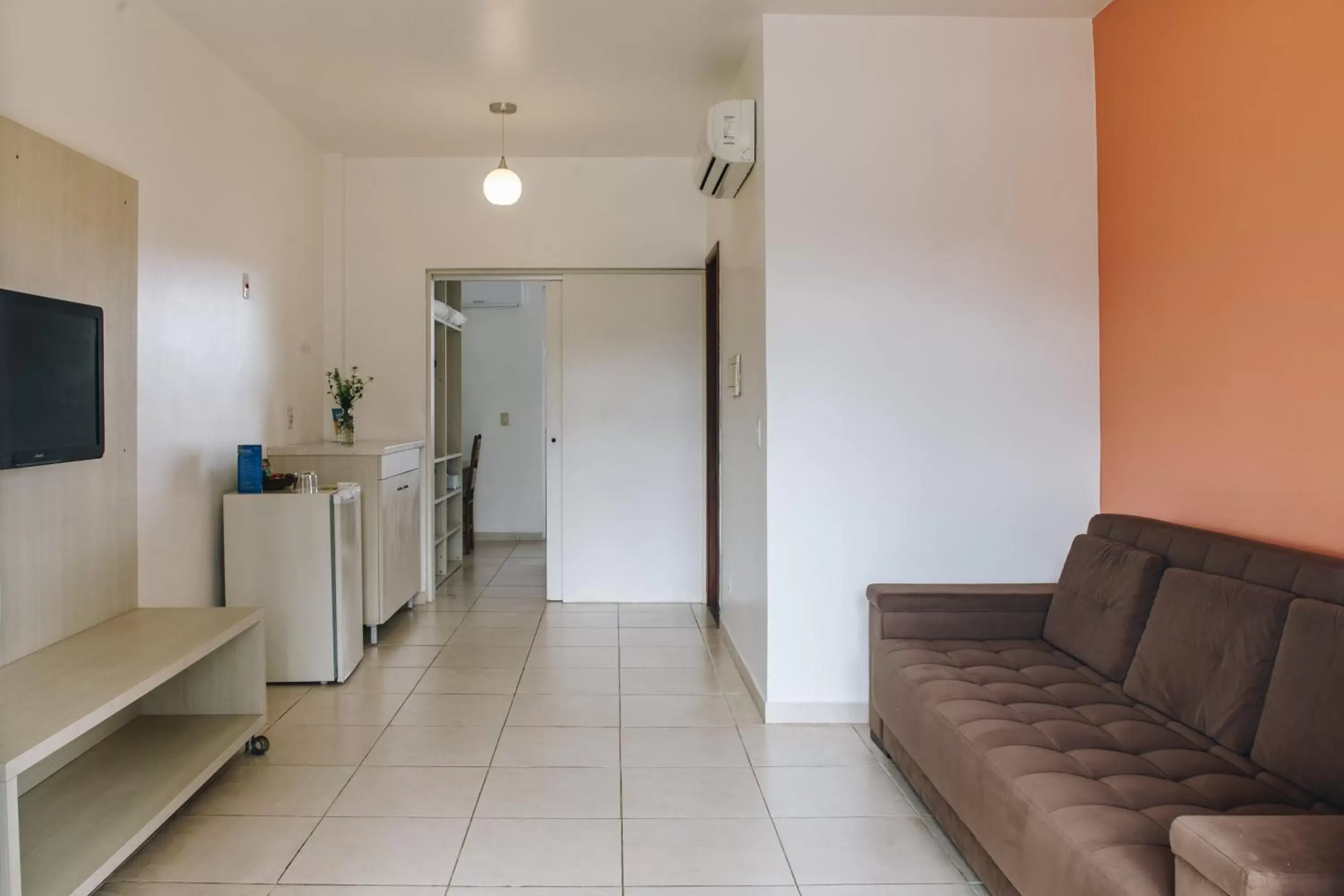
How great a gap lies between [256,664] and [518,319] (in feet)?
17.5

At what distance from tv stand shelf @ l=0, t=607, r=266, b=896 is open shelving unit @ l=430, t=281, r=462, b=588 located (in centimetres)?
258

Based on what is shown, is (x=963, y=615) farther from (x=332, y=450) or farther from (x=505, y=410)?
(x=505, y=410)

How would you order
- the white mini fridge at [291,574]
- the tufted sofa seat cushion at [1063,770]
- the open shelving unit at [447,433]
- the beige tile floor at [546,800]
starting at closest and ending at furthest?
1. the tufted sofa seat cushion at [1063,770]
2. the beige tile floor at [546,800]
3. the white mini fridge at [291,574]
4. the open shelving unit at [447,433]

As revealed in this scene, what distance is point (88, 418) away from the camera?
8.77ft

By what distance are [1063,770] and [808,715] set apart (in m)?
1.54

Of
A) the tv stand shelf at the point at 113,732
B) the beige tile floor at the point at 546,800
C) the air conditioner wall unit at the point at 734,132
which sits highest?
the air conditioner wall unit at the point at 734,132

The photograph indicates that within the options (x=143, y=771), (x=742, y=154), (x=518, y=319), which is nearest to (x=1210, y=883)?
(x=143, y=771)

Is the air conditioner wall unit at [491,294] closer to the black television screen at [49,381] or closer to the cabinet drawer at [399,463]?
the cabinet drawer at [399,463]

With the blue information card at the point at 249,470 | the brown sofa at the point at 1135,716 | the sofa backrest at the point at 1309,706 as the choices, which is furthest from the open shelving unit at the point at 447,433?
the sofa backrest at the point at 1309,706

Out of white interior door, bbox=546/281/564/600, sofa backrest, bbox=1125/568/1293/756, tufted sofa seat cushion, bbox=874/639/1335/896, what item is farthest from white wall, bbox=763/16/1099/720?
white interior door, bbox=546/281/564/600

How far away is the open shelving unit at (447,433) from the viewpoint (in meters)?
5.87

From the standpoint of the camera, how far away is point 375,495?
4301 mm

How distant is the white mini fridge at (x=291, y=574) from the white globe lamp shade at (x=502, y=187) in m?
1.70

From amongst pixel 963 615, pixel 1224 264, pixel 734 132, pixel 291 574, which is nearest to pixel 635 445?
pixel 291 574
